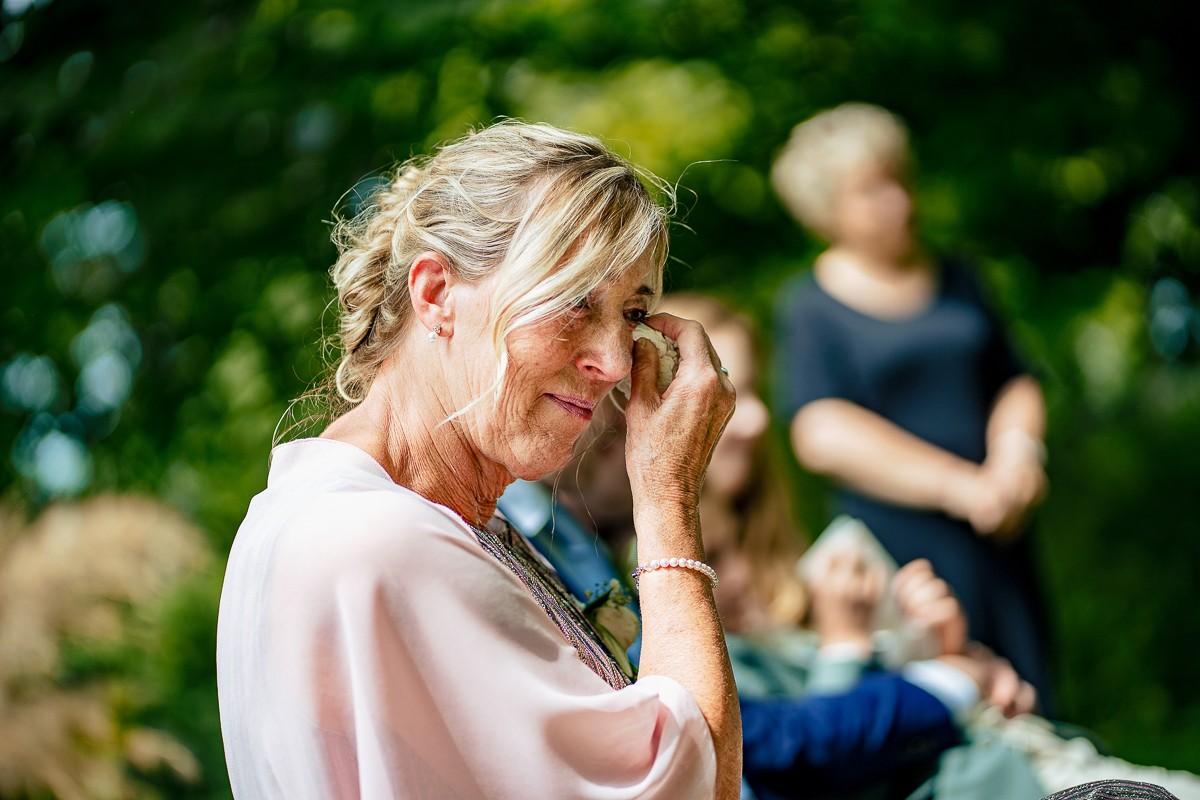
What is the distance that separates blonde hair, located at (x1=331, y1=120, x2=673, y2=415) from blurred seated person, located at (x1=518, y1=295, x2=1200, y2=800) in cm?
40

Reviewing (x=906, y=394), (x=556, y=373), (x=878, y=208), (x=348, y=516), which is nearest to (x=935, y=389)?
(x=906, y=394)

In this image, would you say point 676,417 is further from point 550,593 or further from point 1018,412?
point 1018,412

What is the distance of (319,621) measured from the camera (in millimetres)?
1347

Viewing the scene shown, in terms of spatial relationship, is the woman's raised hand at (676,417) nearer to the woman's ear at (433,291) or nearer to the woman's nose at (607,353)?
the woman's nose at (607,353)

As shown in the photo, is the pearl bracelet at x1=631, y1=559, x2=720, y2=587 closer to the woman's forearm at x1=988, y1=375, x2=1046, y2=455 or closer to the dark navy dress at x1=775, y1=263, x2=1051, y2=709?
the dark navy dress at x1=775, y1=263, x2=1051, y2=709

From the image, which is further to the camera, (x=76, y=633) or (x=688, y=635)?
(x=76, y=633)

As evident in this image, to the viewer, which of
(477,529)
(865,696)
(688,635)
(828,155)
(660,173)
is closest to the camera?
(688,635)

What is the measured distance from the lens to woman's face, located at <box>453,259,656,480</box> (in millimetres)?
1598

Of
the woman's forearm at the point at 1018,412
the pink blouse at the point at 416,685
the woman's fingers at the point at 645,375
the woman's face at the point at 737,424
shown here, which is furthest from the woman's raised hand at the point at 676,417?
the woman's forearm at the point at 1018,412

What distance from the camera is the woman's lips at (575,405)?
166cm

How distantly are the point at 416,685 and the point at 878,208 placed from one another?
295 centimetres

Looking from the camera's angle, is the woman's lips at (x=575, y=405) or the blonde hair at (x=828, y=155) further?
the blonde hair at (x=828, y=155)

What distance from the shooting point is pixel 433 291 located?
1642mm

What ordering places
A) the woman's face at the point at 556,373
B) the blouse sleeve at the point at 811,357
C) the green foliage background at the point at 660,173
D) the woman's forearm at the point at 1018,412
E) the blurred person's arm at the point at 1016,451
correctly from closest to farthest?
the woman's face at the point at 556,373, the blurred person's arm at the point at 1016,451, the woman's forearm at the point at 1018,412, the blouse sleeve at the point at 811,357, the green foliage background at the point at 660,173
